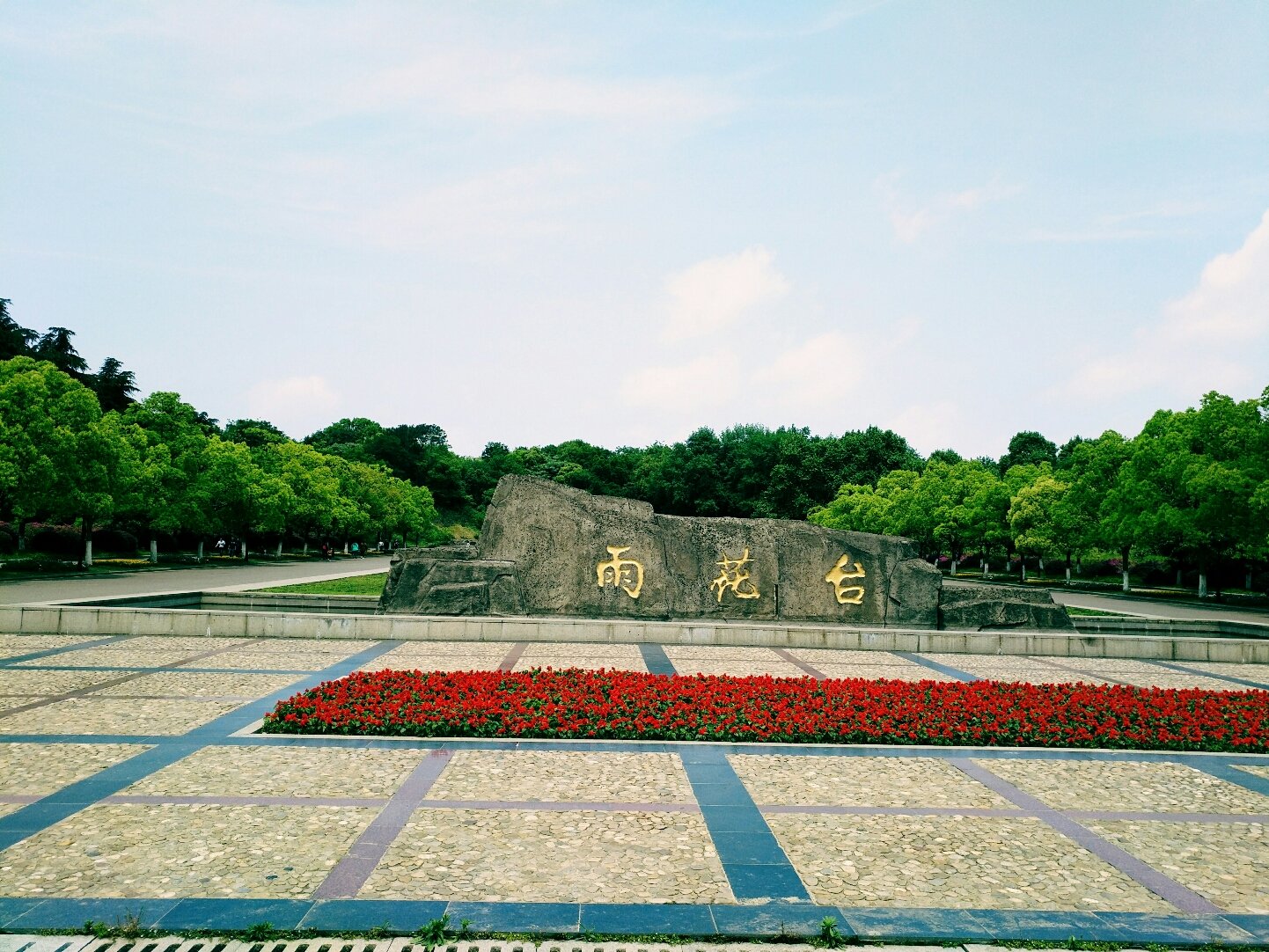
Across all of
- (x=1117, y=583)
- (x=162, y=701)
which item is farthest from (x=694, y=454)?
(x=162, y=701)

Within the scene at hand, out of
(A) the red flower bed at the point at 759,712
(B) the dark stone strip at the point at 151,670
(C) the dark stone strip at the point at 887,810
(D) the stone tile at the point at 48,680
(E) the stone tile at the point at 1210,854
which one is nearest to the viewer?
(E) the stone tile at the point at 1210,854

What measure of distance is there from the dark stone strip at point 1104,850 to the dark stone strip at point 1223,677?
728 cm

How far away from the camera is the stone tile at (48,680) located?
29.1 ft

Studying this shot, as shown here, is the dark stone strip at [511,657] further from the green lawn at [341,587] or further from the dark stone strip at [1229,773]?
the dark stone strip at [1229,773]

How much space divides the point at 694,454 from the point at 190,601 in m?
57.6

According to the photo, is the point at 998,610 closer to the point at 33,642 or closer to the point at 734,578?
the point at 734,578

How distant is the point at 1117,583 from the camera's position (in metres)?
38.5

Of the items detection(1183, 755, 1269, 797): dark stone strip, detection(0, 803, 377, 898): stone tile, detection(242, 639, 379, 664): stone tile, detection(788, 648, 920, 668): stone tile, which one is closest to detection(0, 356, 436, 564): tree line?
detection(242, 639, 379, 664): stone tile

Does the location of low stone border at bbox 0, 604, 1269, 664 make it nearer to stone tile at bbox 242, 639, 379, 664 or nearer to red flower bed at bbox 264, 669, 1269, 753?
stone tile at bbox 242, 639, 379, 664

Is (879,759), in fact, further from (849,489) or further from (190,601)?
(849,489)

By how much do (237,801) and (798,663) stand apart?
8.75 metres

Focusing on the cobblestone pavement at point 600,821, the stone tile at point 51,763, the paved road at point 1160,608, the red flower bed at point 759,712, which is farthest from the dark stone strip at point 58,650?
Result: the paved road at point 1160,608

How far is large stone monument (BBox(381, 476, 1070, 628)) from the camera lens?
15344 mm

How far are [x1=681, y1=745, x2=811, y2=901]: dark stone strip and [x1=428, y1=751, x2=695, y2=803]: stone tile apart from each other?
0.19 metres
